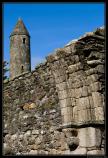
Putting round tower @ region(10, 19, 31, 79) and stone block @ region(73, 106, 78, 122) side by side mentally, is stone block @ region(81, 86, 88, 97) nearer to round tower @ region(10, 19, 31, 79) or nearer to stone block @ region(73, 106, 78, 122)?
stone block @ region(73, 106, 78, 122)

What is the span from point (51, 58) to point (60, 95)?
2.35ft

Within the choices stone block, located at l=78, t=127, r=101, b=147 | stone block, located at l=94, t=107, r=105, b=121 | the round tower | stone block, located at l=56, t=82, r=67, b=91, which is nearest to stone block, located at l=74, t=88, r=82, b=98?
stone block, located at l=56, t=82, r=67, b=91

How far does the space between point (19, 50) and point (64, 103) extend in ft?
109

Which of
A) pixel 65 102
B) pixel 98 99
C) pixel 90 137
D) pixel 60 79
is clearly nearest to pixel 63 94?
pixel 65 102

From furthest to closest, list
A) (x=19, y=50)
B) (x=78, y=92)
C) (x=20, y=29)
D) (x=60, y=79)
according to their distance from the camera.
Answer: (x=20, y=29) < (x=19, y=50) < (x=60, y=79) < (x=78, y=92)

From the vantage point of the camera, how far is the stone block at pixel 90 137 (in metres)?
6.24

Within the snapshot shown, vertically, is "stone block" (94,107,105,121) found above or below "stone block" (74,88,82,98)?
below

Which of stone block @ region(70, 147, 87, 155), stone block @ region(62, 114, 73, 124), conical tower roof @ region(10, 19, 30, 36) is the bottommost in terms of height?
stone block @ region(70, 147, 87, 155)

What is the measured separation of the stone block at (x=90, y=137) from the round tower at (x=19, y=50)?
32.2m

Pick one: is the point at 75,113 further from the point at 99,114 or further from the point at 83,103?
the point at 99,114

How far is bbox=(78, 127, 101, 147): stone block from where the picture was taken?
6238 mm

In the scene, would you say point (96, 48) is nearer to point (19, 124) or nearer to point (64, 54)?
point (64, 54)

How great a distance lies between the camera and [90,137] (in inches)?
247

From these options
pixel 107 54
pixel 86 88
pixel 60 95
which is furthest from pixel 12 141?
pixel 107 54
